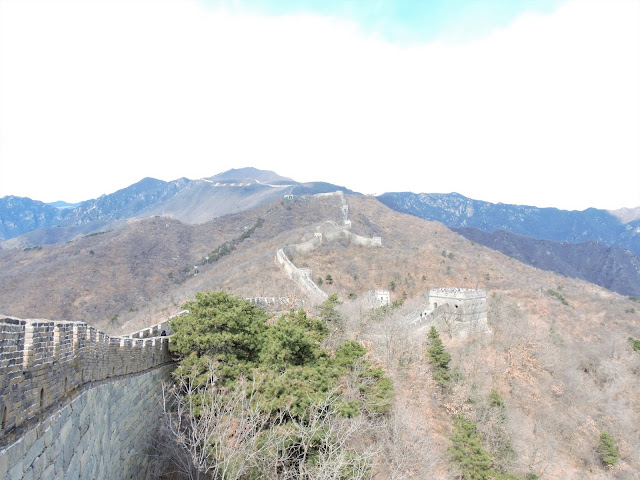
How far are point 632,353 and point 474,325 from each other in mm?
15684

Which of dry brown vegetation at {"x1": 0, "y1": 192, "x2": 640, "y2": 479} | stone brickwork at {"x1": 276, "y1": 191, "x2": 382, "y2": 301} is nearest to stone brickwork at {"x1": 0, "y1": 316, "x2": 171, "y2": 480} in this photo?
dry brown vegetation at {"x1": 0, "y1": 192, "x2": 640, "y2": 479}

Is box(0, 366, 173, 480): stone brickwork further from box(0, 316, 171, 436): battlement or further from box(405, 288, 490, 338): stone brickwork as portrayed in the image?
box(405, 288, 490, 338): stone brickwork

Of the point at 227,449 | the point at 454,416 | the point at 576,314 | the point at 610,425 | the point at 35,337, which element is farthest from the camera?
the point at 576,314

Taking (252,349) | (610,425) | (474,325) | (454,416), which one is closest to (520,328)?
(474,325)

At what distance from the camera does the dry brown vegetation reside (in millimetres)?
23031

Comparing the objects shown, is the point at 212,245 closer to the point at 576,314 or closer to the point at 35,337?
the point at 576,314

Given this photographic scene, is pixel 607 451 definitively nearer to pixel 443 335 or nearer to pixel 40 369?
pixel 443 335

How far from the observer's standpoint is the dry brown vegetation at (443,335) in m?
23.0

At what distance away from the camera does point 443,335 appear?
107 ft

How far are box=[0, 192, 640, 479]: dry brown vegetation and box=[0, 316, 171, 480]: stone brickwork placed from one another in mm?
6804

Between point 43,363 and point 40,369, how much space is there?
102mm

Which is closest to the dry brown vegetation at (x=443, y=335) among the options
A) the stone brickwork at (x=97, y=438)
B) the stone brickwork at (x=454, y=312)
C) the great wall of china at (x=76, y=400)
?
the stone brickwork at (x=454, y=312)

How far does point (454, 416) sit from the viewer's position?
77.2 ft

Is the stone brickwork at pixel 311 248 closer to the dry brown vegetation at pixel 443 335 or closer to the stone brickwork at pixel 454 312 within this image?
the dry brown vegetation at pixel 443 335
